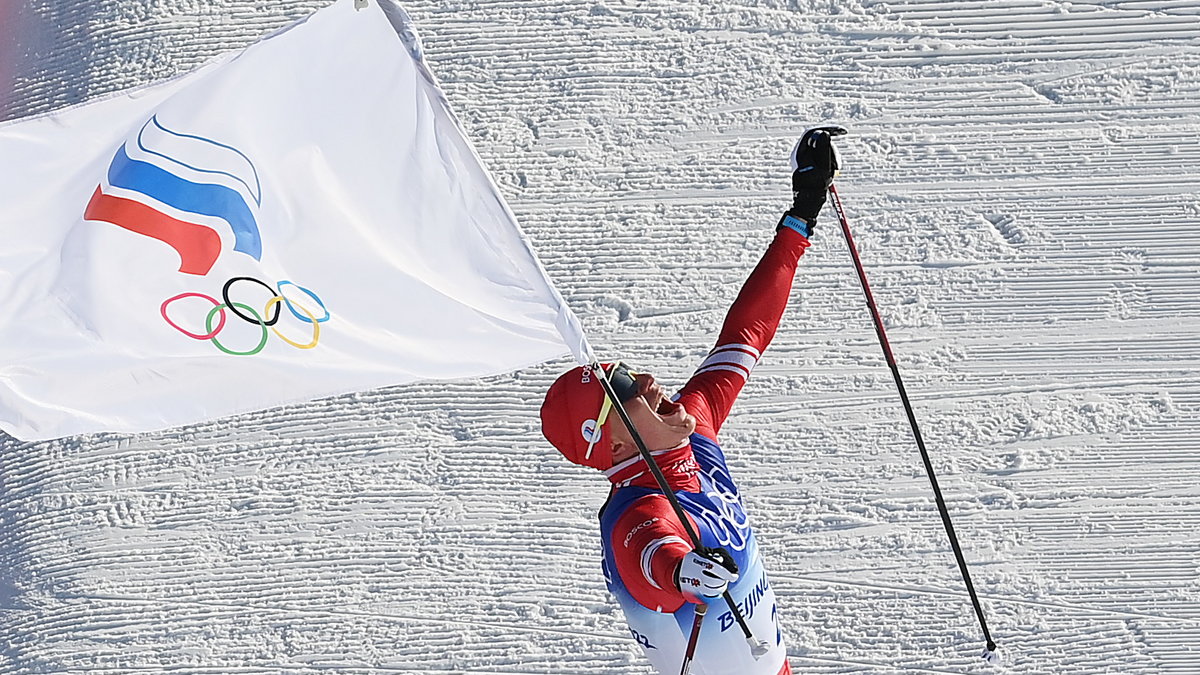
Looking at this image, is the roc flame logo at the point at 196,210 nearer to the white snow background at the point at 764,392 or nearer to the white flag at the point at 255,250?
the white flag at the point at 255,250

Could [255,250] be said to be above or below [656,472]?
above

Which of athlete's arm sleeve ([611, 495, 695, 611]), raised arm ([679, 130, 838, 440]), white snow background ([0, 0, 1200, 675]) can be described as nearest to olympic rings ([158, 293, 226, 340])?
athlete's arm sleeve ([611, 495, 695, 611])

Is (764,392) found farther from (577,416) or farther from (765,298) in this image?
(577,416)

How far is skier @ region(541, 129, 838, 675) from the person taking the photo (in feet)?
7.79

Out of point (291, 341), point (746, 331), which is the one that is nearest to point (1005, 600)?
point (746, 331)

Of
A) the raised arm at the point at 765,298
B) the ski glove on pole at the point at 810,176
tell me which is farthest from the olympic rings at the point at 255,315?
the ski glove on pole at the point at 810,176

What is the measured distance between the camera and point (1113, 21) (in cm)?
429

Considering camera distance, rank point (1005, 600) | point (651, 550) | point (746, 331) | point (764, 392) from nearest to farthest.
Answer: point (651, 550) → point (746, 331) → point (1005, 600) → point (764, 392)

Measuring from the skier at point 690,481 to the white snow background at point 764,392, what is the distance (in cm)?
96

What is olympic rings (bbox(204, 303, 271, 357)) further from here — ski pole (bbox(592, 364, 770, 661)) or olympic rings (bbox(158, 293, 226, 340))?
ski pole (bbox(592, 364, 770, 661))

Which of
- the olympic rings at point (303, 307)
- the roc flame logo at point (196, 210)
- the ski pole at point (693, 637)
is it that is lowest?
the ski pole at point (693, 637)

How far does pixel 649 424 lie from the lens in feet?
8.02

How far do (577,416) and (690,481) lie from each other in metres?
0.29

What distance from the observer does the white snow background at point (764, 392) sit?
3602 millimetres
